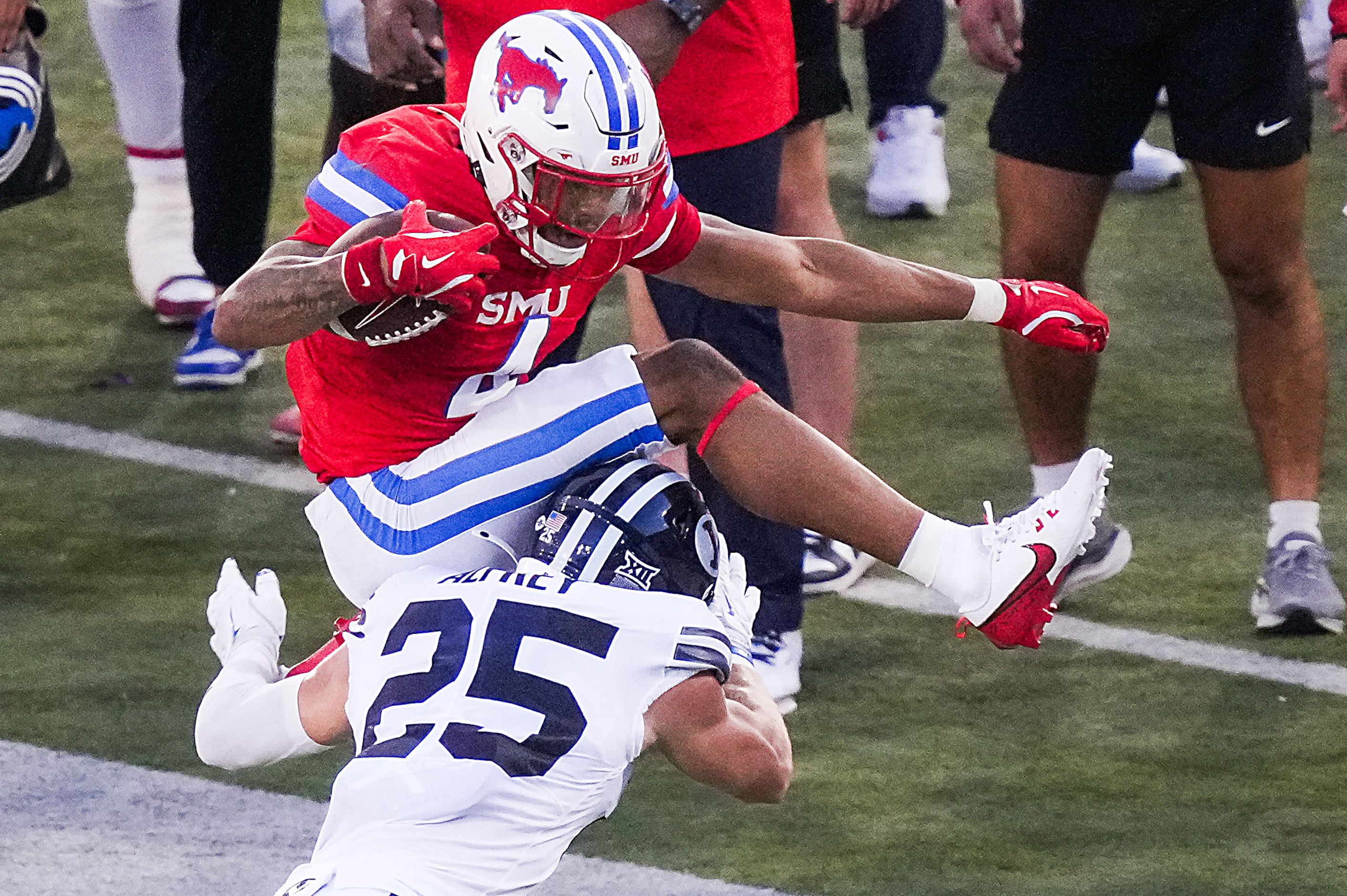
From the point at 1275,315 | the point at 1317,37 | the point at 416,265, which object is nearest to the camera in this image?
the point at 416,265

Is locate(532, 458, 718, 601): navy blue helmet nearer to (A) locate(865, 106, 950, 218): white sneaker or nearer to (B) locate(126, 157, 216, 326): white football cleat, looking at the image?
(B) locate(126, 157, 216, 326): white football cleat

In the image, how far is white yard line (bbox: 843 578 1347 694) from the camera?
13.3 ft

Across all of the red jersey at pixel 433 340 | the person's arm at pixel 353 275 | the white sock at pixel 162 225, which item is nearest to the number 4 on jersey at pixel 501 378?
the red jersey at pixel 433 340

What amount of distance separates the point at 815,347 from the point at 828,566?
0.48m

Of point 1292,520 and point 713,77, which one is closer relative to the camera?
point 713,77

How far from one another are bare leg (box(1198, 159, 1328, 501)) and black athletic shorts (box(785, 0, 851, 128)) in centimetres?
90

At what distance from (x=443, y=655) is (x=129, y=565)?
2058 millimetres

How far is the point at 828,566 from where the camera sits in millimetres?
4480

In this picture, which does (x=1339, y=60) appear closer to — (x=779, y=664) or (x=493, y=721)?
(x=779, y=664)

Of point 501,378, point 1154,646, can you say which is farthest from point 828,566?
point 501,378

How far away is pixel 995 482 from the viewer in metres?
4.92

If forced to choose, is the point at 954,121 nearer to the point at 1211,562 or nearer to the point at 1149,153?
the point at 1149,153

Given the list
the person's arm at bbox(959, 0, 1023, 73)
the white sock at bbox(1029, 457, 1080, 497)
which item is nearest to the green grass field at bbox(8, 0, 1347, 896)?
the white sock at bbox(1029, 457, 1080, 497)

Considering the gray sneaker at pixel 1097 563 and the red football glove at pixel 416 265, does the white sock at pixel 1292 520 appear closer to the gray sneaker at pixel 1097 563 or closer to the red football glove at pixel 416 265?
the gray sneaker at pixel 1097 563
